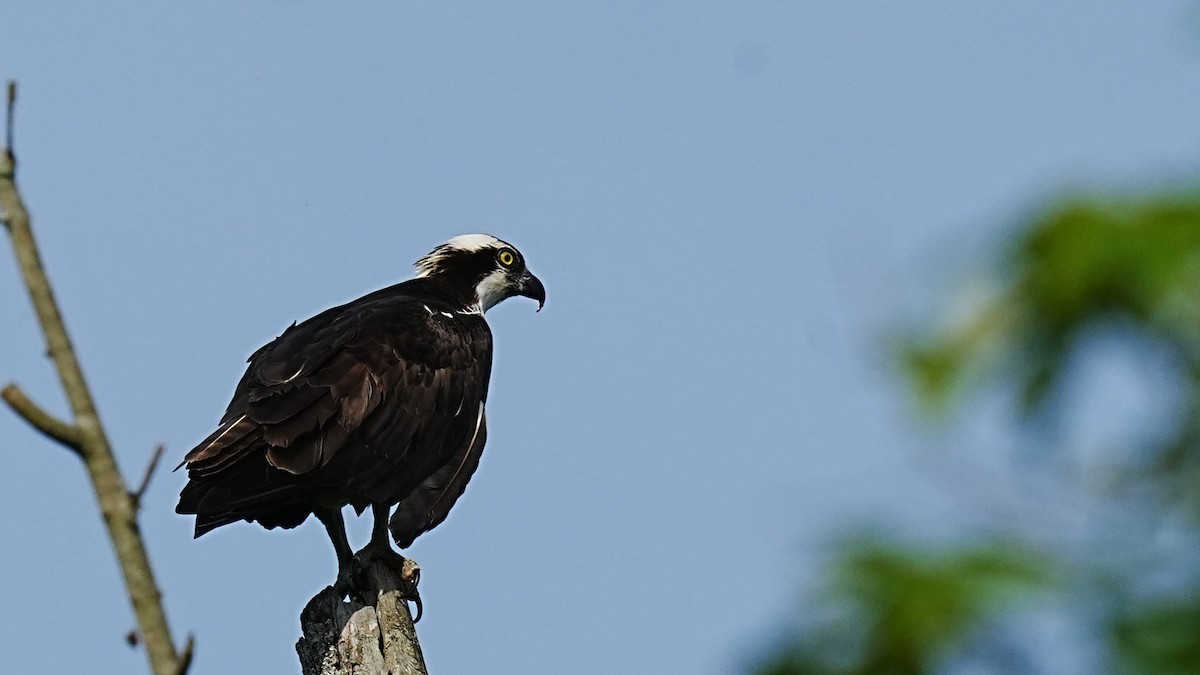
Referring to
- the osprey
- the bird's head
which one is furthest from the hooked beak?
the osprey

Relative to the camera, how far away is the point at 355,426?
909 centimetres

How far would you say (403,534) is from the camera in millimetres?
8938

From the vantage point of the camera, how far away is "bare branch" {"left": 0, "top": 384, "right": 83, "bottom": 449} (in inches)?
118

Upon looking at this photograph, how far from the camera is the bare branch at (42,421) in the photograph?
299 cm

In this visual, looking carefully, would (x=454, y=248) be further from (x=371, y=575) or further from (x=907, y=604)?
(x=907, y=604)

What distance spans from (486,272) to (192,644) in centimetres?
916

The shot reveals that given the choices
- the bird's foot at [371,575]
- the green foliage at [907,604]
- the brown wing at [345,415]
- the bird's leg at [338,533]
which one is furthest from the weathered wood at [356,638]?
the green foliage at [907,604]

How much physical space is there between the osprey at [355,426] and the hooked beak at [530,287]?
1.31m

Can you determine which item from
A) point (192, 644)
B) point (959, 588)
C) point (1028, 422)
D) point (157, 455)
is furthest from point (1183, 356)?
point (157, 455)

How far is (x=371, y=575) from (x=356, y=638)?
0.79 meters

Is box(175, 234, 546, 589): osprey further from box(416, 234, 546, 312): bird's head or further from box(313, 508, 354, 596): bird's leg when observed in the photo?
box(416, 234, 546, 312): bird's head

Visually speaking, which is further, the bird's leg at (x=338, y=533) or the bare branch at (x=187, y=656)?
the bird's leg at (x=338, y=533)

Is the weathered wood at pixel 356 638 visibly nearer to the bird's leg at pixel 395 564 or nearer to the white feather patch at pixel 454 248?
the bird's leg at pixel 395 564

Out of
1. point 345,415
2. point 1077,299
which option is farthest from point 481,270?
point 1077,299
